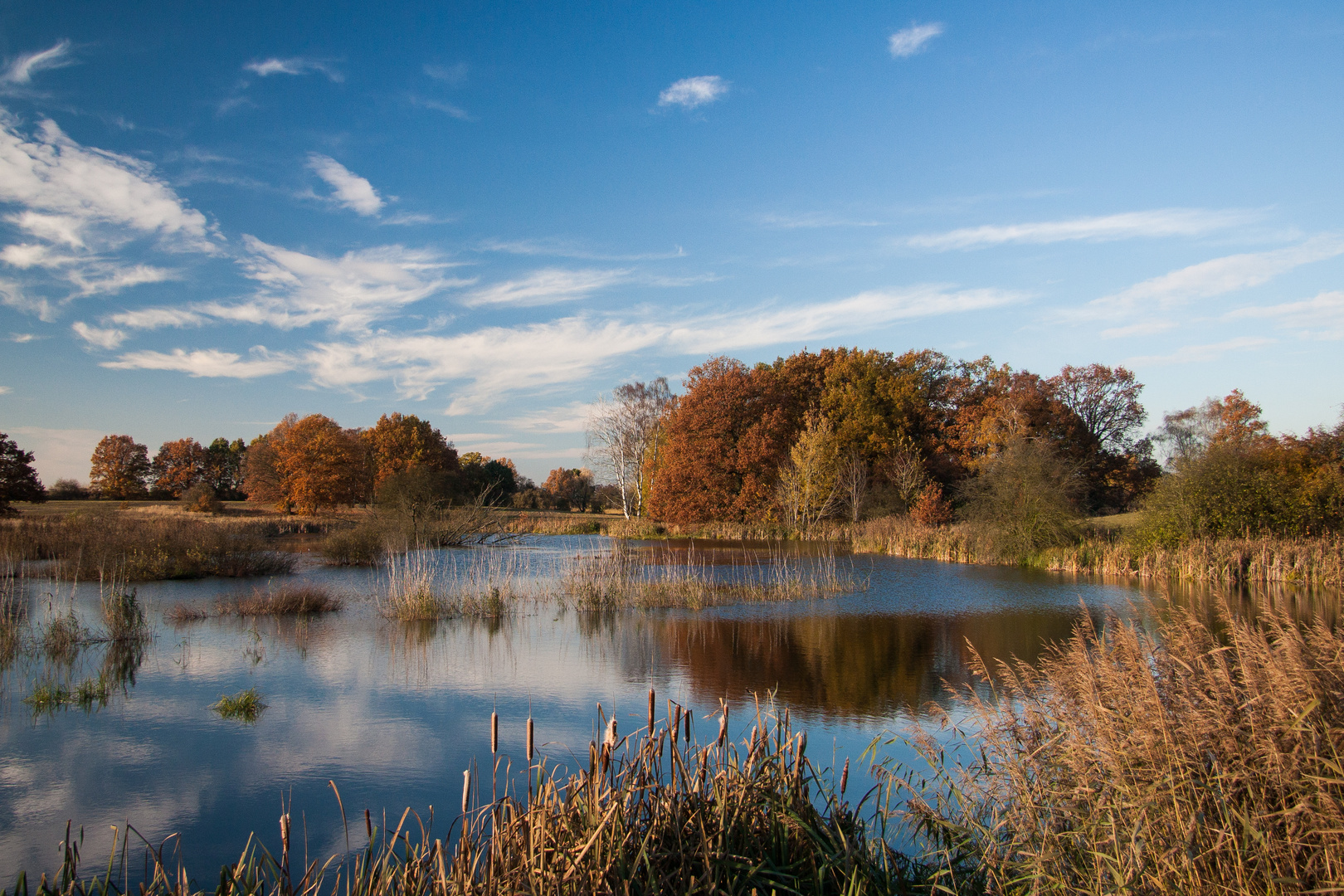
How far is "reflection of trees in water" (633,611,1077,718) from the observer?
29.3ft

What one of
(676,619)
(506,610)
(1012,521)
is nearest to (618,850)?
(676,619)

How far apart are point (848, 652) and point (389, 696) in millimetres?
6583

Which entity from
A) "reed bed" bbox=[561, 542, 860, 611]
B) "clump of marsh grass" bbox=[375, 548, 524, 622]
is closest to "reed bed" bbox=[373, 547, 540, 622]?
"clump of marsh grass" bbox=[375, 548, 524, 622]

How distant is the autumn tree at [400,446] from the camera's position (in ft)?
183

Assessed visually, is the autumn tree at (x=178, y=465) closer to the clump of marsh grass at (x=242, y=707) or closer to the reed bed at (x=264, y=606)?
the reed bed at (x=264, y=606)

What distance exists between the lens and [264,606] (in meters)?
14.4

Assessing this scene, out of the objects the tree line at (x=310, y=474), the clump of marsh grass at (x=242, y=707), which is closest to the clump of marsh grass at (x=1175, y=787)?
the clump of marsh grass at (x=242, y=707)

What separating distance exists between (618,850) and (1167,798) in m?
2.55

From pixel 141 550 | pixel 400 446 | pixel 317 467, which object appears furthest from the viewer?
pixel 400 446

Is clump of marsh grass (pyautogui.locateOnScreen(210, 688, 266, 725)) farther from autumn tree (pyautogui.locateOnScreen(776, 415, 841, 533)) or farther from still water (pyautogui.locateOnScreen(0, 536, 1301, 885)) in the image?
autumn tree (pyautogui.locateOnScreen(776, 415, 841, 533))

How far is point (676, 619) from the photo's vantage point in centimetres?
1428

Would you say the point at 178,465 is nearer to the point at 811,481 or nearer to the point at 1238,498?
the point at 811,481

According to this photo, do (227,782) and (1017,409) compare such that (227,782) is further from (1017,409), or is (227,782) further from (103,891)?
(1017,409)

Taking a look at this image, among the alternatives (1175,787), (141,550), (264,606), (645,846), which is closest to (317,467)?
(141,550)
